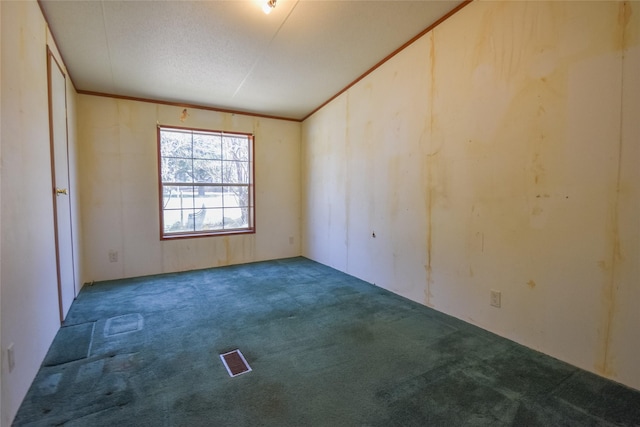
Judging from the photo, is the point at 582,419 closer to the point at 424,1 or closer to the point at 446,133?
the point at 446,133

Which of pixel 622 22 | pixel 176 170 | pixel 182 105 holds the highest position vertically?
pixel 182 105

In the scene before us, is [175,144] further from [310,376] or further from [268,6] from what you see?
[310,376]

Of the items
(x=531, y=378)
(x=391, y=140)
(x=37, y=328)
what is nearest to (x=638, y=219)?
(x=531, y=378)

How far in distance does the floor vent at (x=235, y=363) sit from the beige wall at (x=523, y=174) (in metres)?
1.75

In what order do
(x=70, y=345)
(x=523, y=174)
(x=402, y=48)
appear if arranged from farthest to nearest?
(x=402, y=48), (x=70, y=345), (x=523, y=174)

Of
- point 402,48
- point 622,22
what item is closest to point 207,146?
point 402,48

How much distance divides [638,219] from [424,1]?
1991mm

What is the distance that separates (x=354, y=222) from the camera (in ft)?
12.3

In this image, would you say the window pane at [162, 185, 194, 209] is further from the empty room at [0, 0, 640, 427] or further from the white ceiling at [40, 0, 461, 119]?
the white ceiling at [40, 0, 461, 119]

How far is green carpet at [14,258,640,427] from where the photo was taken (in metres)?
1.40

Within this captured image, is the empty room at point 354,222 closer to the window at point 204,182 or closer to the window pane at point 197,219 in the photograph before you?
the window at point 204,182

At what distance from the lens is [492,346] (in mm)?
2025

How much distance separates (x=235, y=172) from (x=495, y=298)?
3845 mm

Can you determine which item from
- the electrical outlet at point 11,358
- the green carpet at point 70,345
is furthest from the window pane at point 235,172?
the electrical outlet at point 11,358
